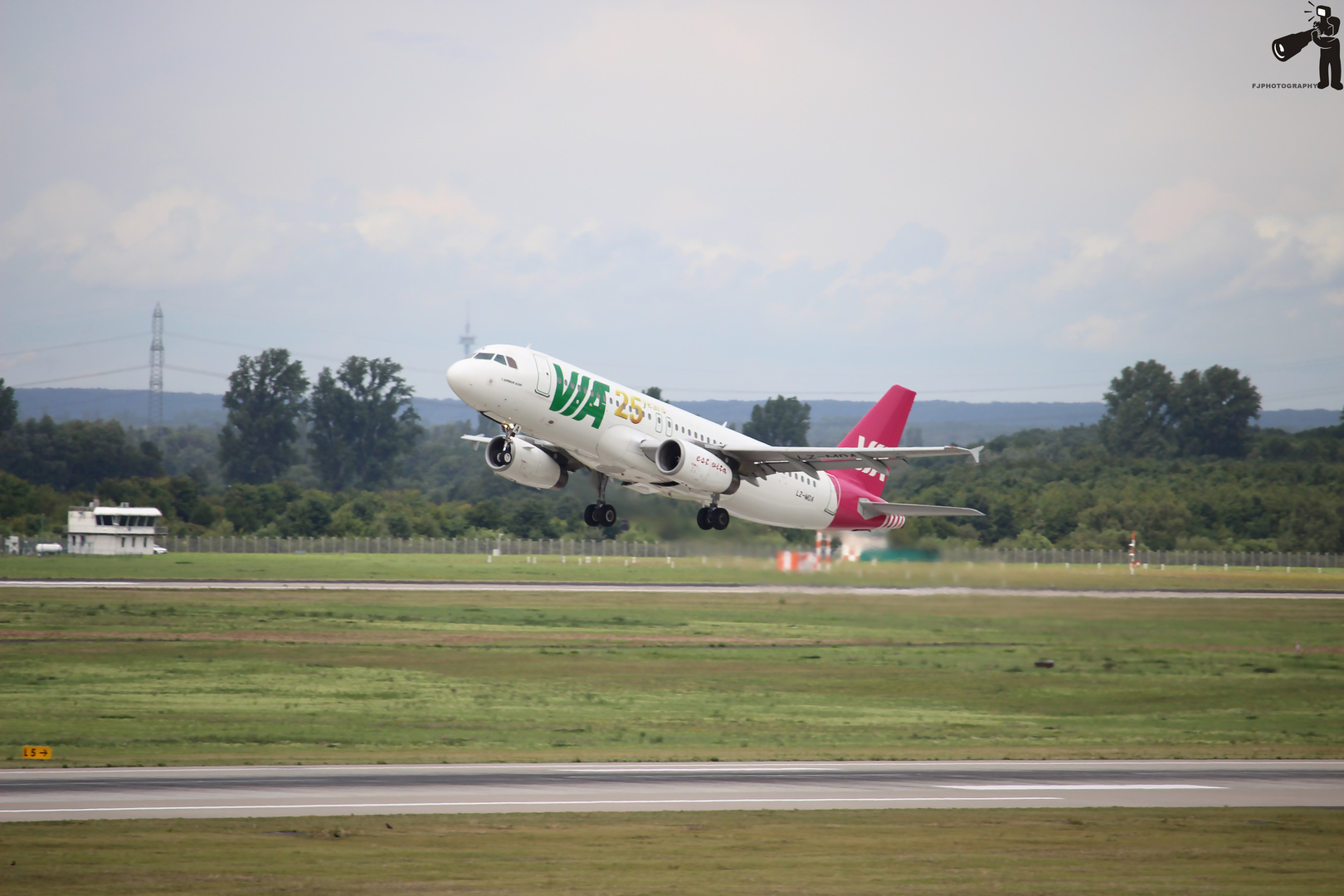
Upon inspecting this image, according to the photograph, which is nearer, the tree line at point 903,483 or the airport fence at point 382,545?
the tree line at point 903,483

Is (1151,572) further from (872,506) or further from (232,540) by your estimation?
(232,540)

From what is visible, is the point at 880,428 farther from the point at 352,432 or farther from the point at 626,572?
the point at 352,432

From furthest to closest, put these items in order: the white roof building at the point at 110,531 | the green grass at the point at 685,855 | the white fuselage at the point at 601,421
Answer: the white roof building at the point at 110,531, the white fuselage at the point at 601,421, the green grass at the point at 685,855

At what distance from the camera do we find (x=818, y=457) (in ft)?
150

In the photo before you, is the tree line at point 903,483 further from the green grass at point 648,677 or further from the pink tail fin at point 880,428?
the green grass at point 648,677

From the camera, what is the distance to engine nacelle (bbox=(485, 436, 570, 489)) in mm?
42812

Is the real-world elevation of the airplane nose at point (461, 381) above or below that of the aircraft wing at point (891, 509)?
above

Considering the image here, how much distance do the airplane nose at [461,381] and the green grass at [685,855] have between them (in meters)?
12.7

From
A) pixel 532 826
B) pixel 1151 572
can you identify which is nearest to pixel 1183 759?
pixel 532 826

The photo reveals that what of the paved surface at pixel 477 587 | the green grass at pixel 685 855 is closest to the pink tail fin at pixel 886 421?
the paved surface at pixel 477 587

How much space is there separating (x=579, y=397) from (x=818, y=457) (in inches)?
385

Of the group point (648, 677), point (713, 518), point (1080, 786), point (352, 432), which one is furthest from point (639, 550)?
point (352, 432)

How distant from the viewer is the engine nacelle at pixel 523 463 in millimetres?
42812

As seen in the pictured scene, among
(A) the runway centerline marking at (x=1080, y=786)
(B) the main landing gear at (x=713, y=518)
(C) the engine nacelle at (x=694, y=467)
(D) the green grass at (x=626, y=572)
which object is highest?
(C) the engine nacelle at (x=694, y=467)
